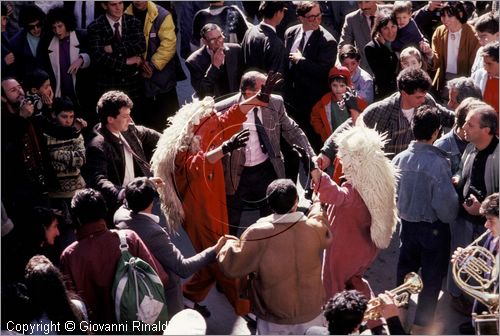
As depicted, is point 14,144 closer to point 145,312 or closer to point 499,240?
point 145,312

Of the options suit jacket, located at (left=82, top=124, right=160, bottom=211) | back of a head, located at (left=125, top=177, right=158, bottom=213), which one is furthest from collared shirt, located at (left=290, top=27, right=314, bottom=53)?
back of a head, located at (left=125, top=177, right=158, bottom=213)

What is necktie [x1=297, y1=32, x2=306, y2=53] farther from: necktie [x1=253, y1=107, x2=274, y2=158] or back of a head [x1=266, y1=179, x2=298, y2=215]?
back of a head [x1=266, y1=179, x2=298, y2=215]

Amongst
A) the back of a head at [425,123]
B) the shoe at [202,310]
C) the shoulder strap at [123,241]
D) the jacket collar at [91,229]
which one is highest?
the back of a head at [425,123]

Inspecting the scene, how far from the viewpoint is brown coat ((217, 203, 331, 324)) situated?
17.5 feet

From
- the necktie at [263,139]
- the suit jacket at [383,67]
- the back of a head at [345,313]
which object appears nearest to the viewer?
the back of a head at [345,313]

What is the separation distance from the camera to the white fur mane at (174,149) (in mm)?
6227

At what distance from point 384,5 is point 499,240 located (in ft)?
11.7

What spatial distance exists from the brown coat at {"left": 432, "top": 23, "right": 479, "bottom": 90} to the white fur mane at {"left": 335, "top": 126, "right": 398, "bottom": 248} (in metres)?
2.54

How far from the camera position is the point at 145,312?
5.22 metres

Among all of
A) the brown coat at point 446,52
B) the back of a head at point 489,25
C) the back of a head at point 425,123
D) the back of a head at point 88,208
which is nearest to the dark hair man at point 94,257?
the back of a head at point 88,208

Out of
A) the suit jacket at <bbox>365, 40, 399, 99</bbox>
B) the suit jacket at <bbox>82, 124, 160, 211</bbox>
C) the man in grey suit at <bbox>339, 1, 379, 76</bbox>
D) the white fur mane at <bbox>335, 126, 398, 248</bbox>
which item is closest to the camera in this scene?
the white fur mane at <bbox>335, 126, 398, 248</bbox>

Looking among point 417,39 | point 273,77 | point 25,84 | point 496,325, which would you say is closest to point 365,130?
point 273,77

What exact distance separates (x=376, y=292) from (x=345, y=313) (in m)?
2.43

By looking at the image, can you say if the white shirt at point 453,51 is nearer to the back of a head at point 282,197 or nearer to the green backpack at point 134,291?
the back of a head at point 282,197
